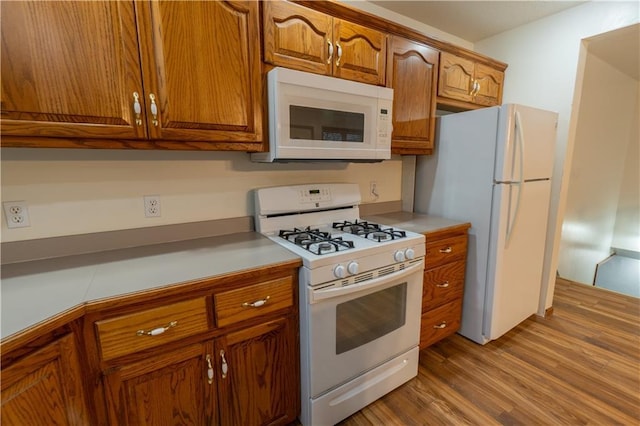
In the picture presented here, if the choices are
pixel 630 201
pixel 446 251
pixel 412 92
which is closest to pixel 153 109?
pixel 412 92

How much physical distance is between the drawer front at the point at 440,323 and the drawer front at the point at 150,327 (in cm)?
140

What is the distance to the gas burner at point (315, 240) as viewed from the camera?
135cm

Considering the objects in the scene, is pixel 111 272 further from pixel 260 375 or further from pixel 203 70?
pixel 203 70

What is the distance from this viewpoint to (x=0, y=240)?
118cm

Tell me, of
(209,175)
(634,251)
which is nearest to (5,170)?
(209,175)

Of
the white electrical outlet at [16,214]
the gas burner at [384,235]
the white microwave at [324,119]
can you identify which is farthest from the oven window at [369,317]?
the white electrical outlet at [16,214]

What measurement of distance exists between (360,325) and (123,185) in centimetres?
134

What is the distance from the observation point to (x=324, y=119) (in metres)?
1.53

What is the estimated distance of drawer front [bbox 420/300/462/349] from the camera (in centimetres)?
191

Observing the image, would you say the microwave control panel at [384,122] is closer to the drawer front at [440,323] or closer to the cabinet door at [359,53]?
the cabinet door at [359,53]

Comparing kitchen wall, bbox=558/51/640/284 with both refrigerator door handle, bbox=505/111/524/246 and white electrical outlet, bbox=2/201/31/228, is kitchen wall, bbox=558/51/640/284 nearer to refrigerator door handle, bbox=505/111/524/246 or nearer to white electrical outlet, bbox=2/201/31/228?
refrigerator door handle, bbox=505/111/524/246

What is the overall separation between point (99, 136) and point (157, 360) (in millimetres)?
844

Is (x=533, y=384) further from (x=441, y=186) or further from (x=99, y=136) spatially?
(x=99, y=136)

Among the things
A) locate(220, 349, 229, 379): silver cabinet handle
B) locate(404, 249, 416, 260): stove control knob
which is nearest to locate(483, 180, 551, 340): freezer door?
locate(404, 249, 416, 260): stove control knob
